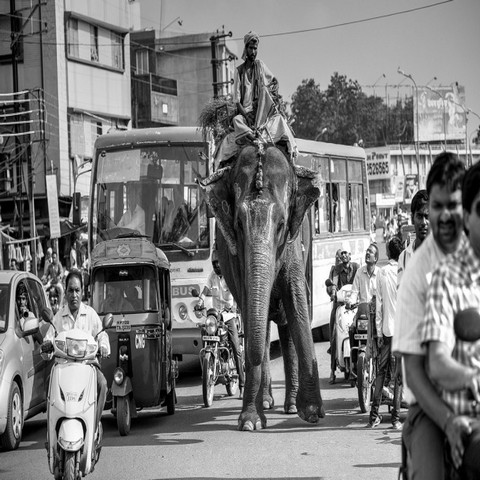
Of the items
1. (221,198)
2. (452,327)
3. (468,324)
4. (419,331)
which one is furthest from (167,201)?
(468,324)

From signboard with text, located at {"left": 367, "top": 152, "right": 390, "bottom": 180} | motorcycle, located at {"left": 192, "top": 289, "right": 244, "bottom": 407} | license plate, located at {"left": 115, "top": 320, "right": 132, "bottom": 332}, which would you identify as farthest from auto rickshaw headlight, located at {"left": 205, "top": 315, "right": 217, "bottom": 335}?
signboard with text, located at {"left": 367, "top": 152, "right": 390, "bottom": 180}

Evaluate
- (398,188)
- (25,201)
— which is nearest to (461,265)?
(25,201)

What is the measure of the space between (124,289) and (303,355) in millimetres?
2319

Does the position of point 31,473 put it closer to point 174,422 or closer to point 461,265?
point 174,422

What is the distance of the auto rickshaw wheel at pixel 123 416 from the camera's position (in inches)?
453

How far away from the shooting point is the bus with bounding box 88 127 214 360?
16.4m

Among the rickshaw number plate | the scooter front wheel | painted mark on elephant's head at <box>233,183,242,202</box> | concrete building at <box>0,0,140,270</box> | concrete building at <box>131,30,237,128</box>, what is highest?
concrete building at <box>131,30,237,128</box>

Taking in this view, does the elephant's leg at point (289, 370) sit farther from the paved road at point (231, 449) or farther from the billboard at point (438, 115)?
the billboard at point (438, 115)

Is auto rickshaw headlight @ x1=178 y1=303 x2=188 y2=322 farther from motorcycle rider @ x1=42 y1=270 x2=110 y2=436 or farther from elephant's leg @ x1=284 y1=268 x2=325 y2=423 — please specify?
motorcycle rider @ x1=42 y1=270 x2=110 y2=436

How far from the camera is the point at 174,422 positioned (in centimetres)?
Answer: 1247

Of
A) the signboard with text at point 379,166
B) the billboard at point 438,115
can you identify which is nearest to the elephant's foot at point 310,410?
the billboard at point 438,115

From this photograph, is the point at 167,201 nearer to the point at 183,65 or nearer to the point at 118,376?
the point at 118,376

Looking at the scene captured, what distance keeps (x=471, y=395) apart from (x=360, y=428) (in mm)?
6930

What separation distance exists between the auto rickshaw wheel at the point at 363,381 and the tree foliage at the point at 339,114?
110 m
